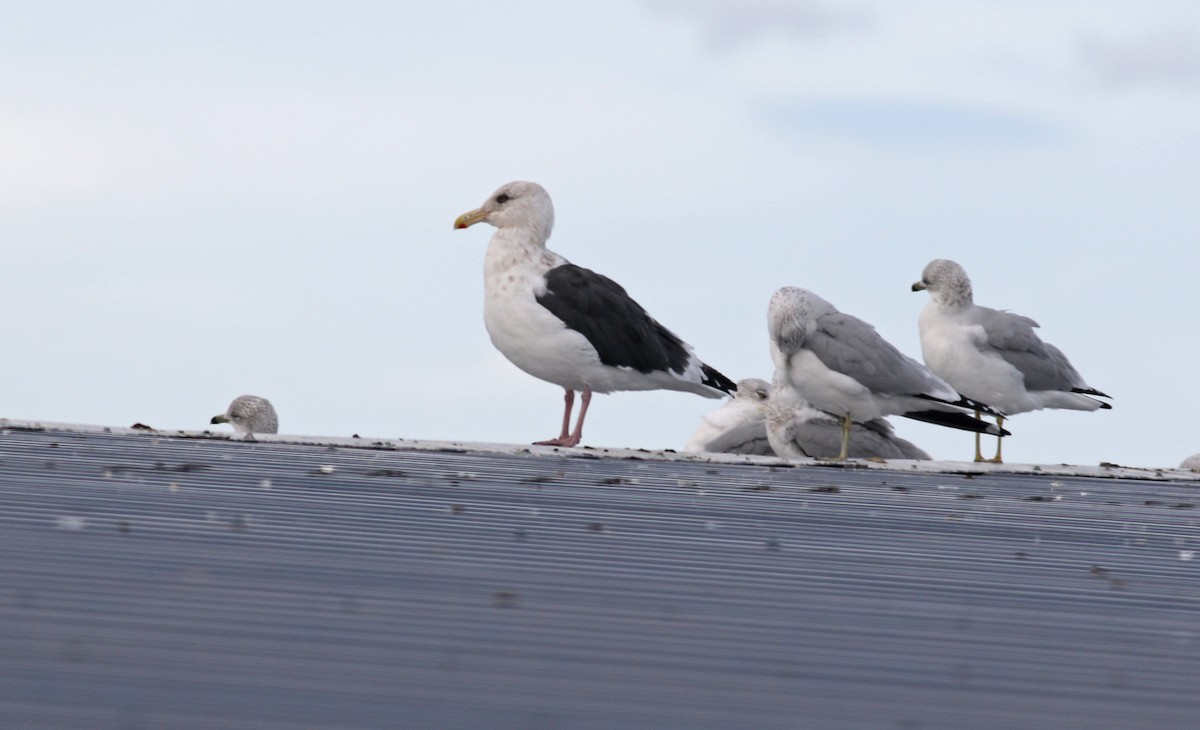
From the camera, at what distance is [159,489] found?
725 centimetres

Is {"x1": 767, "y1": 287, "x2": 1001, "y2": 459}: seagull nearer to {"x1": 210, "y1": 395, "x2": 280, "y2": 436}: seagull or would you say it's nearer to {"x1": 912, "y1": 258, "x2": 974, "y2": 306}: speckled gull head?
{"x1": 912, "y1": 258, "x2": 974, "y2": 306}: speckled gull head

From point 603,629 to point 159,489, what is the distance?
11.8 ft

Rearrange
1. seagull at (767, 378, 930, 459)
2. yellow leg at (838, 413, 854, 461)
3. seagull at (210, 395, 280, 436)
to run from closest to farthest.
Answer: yellow leg at (838, 413, 854, 461) < seagull at (767, 378, 930, 459) < seagull at (210, 395, 280, 436)

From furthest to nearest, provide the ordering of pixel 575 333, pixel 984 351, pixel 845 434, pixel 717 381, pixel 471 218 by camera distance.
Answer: pixel 984 351, pixel 471 218, pixel 717 381, pixel 575 333, pixel 845 434

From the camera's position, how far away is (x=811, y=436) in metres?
16.3

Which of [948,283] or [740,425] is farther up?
[948,283]

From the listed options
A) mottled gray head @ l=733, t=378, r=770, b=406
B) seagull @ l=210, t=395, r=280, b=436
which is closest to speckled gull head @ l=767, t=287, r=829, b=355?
mottled gray head @ l=733, t=378, r=770, b=406

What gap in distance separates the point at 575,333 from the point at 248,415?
4074 mm

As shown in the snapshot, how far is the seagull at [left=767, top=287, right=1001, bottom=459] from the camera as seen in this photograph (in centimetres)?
1516

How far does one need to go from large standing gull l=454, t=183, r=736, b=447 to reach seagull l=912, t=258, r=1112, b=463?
3047mm

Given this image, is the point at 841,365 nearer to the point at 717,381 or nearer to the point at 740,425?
the point at 717,381

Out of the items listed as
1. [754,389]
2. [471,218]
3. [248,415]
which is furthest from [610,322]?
[248,415]

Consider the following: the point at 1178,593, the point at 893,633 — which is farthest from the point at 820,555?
the point at 893,633

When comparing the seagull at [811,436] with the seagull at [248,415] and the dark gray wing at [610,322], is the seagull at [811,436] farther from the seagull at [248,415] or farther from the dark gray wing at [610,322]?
the seagull at [248,415]
